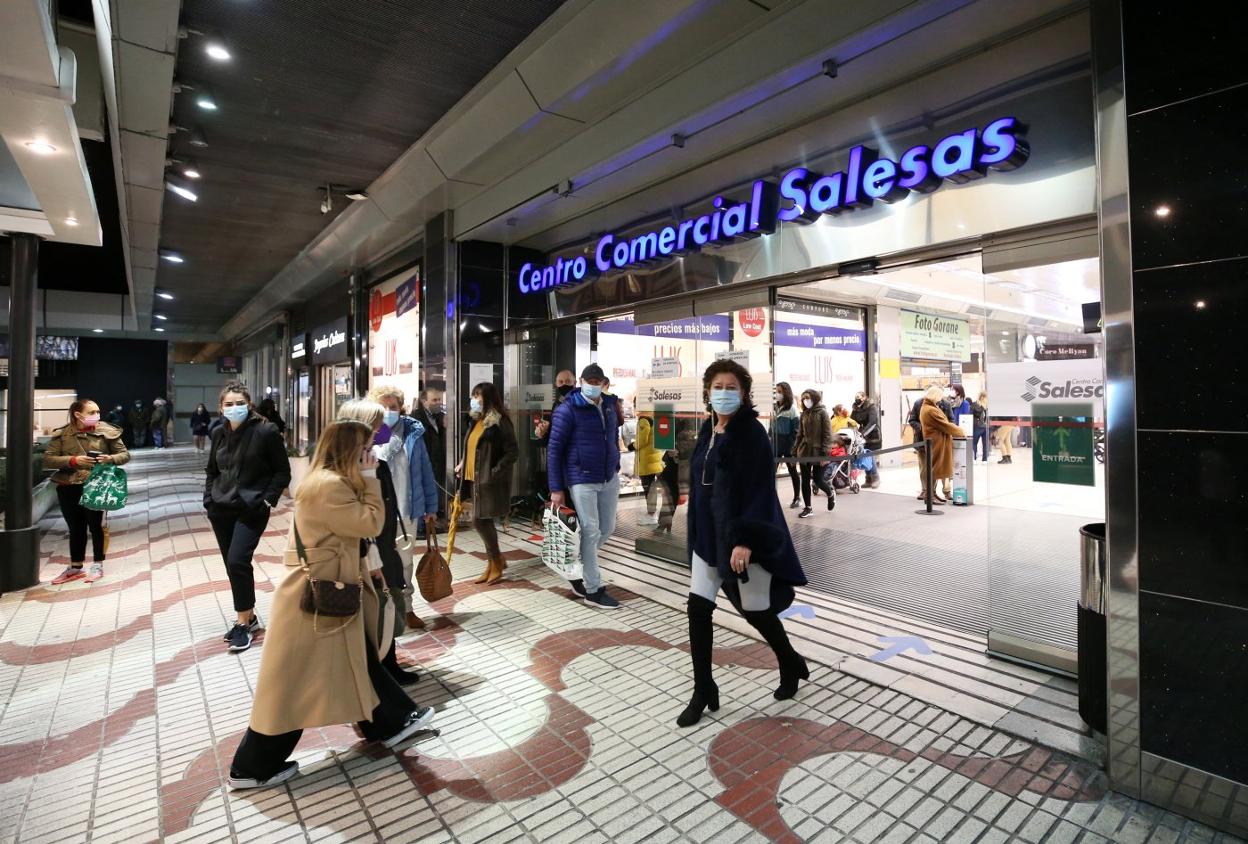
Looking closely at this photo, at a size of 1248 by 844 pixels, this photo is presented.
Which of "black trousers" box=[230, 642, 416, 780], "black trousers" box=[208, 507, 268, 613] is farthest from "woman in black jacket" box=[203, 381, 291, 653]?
"black trousers" box=[230, 642, 416, 780]

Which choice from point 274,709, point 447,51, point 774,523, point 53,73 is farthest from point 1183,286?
point 53,73

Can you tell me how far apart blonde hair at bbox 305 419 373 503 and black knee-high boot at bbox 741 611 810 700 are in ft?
6.29

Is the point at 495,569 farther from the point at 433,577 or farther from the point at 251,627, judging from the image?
the point at 251,627

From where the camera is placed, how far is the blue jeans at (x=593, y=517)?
15.6ft

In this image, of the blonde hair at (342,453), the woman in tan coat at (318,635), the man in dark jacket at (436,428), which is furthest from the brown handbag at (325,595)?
the man in dark jacket at (436,428)

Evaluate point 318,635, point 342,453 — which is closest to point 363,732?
point 318,635

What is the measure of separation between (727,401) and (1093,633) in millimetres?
1904

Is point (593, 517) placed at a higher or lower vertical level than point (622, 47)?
Result: lower

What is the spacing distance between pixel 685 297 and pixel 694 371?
2.29 feet

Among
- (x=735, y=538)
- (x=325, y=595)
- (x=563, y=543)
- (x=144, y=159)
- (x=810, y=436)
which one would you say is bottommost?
(x=563, y=543)

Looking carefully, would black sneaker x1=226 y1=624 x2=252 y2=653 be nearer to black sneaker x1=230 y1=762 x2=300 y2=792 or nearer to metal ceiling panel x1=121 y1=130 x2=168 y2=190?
black sneaker x1=230 y1=762 x2=300 y2=792

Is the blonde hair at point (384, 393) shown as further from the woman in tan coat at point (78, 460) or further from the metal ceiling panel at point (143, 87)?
the woman in tan coat at point (78, 460)

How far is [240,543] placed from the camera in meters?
3.93

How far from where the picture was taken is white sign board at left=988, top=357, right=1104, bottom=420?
3.11 metres
